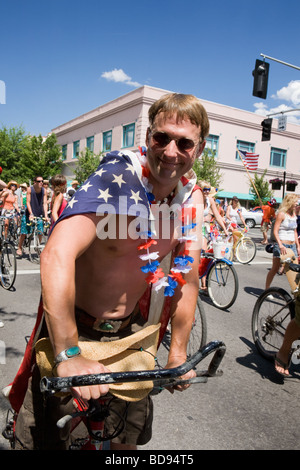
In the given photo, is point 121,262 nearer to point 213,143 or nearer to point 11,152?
point 213,143

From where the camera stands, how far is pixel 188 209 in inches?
71.4

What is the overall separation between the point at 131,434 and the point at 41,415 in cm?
48

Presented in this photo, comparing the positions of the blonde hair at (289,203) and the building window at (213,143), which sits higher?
the building window at (213,143)

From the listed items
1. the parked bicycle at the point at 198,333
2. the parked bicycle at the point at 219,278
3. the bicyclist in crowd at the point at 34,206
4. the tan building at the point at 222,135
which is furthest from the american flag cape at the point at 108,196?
the tan building at the point at 222,135

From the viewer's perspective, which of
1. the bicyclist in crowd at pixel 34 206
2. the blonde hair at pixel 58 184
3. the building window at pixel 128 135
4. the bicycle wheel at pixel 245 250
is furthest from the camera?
the building window at pixel 128 135

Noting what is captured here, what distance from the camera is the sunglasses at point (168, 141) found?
1531 mm

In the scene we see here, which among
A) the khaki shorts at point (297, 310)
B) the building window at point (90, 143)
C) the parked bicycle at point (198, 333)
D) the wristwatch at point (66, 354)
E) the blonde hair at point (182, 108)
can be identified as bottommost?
the parked bicycle at point (198, 333)

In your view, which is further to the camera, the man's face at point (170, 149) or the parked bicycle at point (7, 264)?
the parked bicycle at point (7, 264)

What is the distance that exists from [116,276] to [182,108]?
785 mm

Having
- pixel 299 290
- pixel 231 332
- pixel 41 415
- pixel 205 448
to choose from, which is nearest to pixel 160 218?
pixel 41 415

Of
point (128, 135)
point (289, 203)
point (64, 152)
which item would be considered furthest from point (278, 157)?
point (289, 203)

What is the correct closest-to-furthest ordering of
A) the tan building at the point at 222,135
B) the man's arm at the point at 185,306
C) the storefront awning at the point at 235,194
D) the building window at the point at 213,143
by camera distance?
the man's arm at the point at 185,306, the tan building at the point at 222,135, the building window at the point at 213,143, the storefront awning at the point at 235,194

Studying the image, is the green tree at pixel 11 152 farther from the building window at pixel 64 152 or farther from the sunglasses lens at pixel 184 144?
the sunglasses lens at pixel 184 144

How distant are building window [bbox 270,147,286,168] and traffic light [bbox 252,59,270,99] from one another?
1181 inches
